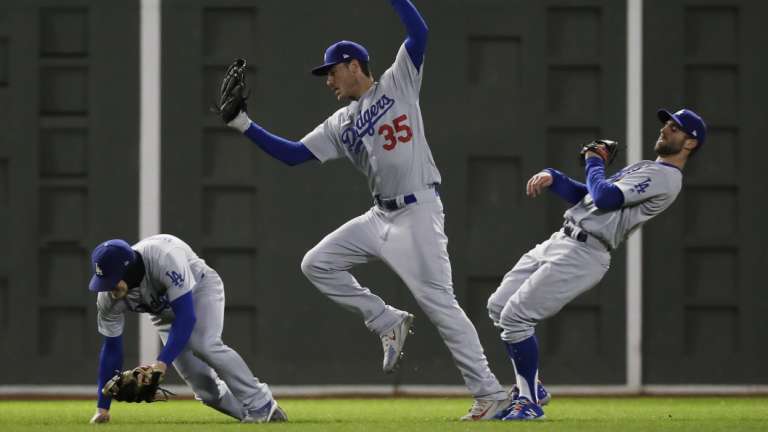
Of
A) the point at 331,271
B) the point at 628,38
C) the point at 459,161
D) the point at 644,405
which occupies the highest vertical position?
the point at 628,38

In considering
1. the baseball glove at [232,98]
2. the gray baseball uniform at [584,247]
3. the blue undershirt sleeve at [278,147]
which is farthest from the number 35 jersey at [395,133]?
the gray baseball uniform at [584,247]

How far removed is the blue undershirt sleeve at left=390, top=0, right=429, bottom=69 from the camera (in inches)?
245

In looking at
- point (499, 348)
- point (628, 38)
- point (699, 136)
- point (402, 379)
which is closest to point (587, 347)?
point (499, 348)

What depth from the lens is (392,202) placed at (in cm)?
655

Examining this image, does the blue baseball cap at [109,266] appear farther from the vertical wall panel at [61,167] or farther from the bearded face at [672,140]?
the vertical wall panel at [61,167]

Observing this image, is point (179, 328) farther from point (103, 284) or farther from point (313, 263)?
point (313, 263)

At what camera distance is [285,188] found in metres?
9.20

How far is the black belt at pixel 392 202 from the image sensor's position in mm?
6512

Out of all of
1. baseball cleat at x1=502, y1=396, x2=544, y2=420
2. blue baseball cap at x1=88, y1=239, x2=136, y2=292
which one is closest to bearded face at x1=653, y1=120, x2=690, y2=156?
baseball cleat at x1=502, y1=396, x2=544, y2=420

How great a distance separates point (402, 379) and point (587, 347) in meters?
1.31

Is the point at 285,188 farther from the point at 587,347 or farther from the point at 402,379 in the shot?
the point at 587,347

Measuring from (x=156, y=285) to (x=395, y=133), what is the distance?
4.55 ft

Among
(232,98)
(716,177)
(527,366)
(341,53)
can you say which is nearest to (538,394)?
(527,366)

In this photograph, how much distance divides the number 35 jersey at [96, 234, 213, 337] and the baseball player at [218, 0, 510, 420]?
0.69 meters
